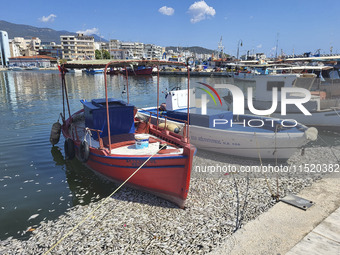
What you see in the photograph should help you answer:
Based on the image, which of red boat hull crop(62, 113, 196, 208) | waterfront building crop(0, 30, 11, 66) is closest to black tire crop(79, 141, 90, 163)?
red boat hull crop(62, 113, 196, 208)

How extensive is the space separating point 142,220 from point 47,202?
422 centimetres

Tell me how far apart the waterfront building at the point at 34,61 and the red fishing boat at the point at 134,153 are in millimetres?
156424

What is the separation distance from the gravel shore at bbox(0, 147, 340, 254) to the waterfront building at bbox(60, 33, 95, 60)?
157 meters

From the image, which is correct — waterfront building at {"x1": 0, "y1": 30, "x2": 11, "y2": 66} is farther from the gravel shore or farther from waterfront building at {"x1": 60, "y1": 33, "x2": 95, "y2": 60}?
the gravel shore

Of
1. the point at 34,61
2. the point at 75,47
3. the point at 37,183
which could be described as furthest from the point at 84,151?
the point at 34,61

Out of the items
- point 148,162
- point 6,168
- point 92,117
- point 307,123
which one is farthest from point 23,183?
point 307,123

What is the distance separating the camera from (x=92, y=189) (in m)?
9.88

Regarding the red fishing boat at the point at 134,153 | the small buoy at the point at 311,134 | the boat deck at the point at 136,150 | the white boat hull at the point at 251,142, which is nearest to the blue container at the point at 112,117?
the red fishing boat at the point at 134,153

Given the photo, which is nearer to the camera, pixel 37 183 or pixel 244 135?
pixel 37 183

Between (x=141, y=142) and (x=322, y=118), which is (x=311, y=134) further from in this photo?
(x=322, y=118)

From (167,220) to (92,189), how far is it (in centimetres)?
414

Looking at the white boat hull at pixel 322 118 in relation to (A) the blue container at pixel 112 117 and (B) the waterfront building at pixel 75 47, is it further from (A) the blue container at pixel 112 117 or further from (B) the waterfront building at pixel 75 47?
(B) the waterfront building at pixel 75 47

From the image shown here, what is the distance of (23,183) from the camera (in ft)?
34.4

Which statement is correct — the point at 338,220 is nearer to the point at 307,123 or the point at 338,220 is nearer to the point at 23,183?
the point at 23,183
